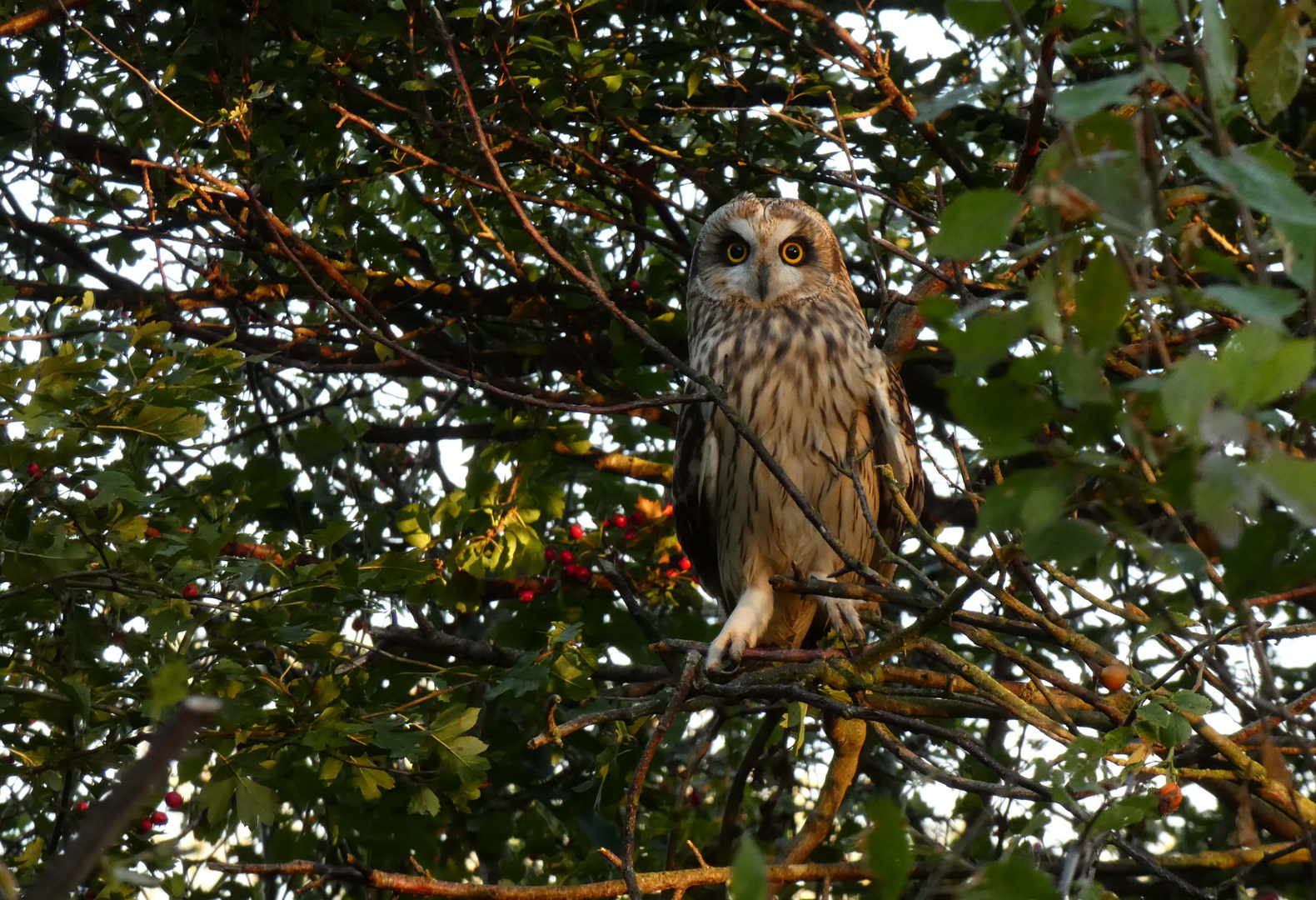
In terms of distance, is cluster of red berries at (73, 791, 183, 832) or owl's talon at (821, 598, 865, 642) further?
owl's talon at (821, 598, 865, 642)

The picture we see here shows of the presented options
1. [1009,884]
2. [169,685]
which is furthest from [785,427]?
[1009,884]

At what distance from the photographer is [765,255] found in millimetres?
3600

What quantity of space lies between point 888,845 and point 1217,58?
0.65 meters

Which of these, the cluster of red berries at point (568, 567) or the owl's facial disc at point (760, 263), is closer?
the cluster of red berries at point (568, 567)

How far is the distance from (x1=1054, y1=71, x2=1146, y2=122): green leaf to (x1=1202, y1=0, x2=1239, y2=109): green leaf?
0.28 feet

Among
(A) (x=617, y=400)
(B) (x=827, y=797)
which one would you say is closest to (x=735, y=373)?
(A) (x=617, y=400)

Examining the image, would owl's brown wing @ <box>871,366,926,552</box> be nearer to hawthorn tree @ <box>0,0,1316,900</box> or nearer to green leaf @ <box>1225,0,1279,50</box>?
hawthorn tree @ <box>0,0,1316,900</box>

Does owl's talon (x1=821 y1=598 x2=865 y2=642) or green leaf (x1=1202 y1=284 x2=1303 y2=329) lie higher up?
owl's talon (x1=821 y1=598 x2=865 y2=642)

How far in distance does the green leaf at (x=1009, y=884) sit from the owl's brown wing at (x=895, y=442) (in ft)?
7.12

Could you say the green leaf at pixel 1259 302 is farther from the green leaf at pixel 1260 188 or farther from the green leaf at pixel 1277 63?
the green leaf at pixel 1277 63

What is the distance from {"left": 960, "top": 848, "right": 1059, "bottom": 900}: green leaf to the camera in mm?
979

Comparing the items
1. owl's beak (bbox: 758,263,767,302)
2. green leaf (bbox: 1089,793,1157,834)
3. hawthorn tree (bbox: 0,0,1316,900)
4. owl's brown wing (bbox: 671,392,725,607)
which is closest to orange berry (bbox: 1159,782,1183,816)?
hawthorn tree (bbox: 0,0,1316,900)

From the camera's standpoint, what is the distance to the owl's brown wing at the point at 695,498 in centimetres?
340

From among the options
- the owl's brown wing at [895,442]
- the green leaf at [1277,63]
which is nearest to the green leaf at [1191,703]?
the green leaf at [1277,63]
